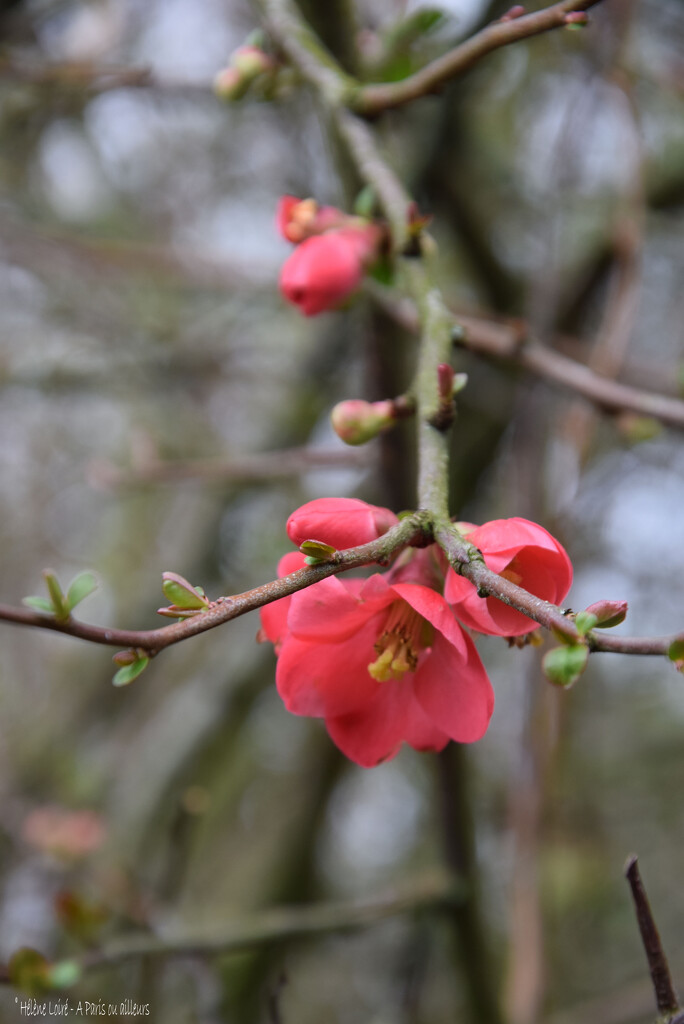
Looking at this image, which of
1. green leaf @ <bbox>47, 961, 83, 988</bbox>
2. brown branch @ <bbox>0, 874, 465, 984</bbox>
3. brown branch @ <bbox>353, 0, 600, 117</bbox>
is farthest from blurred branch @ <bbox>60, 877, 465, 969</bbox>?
brown branch @ <bbox>353, 0, 600, 117</bbox>

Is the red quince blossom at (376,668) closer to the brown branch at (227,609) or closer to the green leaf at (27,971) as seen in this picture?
the brown branch at (227,609)

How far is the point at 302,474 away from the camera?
224 centimetres

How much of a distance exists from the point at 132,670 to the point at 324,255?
49 cm

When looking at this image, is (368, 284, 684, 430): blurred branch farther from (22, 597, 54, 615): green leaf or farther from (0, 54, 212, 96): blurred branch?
(0, 54, 212, 96): blurred branch

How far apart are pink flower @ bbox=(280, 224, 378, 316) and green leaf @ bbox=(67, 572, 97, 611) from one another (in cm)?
41

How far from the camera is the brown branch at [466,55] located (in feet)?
1.75

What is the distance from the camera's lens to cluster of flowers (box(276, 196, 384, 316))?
75cm

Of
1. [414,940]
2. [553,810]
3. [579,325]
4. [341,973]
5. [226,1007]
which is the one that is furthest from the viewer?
[341,973]

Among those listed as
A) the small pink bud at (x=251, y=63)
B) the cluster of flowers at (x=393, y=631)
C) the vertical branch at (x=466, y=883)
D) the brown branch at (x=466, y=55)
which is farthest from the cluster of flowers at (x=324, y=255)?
the vertical branch at (x=466, y=883)

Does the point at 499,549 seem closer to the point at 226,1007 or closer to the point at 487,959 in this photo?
the point at 487,959

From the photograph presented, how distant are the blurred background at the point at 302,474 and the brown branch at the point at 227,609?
0.68 meters

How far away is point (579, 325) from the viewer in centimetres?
202

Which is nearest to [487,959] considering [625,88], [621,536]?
[621,536]

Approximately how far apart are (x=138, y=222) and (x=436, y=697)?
2.86 metres
